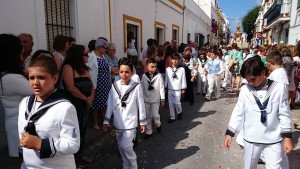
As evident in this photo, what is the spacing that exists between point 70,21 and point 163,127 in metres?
3.28

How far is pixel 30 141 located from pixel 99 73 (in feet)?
11.4

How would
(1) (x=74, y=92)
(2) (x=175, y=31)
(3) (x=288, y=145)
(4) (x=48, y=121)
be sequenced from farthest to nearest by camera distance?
(2) (x=175, y=31)
(1) (x=74, y=92)
(3) (x=288, y=145)
(4) (x=48, y=121)

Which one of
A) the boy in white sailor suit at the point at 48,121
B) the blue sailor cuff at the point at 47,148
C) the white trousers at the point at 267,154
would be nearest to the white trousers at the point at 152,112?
the white trousers at the point at 267,154

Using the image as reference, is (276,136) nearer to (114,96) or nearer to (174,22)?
(114,96)

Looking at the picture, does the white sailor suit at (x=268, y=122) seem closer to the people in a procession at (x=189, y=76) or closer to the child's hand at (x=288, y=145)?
the child's hand at (x=288, y=145)

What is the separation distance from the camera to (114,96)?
355 centimetres

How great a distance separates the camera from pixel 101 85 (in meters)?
5.18

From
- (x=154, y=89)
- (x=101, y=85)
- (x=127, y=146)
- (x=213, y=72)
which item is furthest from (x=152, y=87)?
(x=213, y=72)

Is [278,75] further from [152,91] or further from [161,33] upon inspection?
[161,33]

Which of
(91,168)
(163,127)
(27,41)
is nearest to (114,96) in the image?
(91,168)

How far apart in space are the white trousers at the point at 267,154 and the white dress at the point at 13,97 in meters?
2.30

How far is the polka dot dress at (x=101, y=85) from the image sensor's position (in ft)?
16.8

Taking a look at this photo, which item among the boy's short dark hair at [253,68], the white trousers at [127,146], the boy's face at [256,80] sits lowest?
the white trousers at [127,146]

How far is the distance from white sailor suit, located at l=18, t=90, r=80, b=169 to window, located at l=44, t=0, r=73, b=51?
3970 mm
